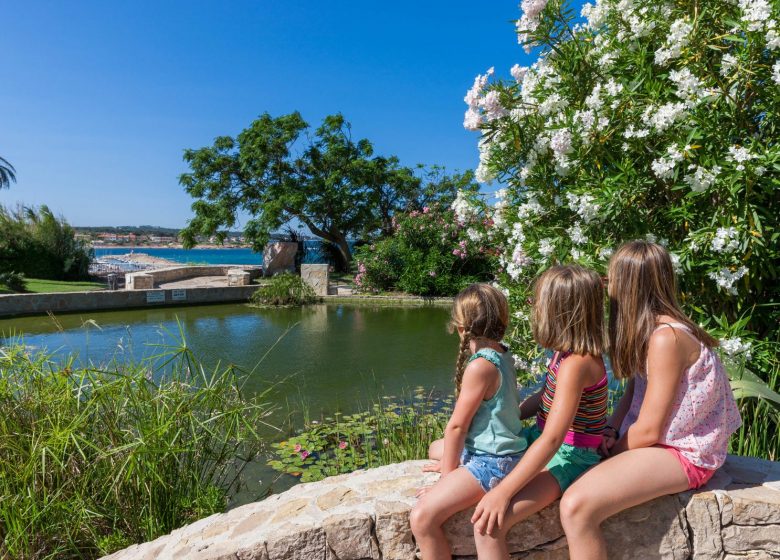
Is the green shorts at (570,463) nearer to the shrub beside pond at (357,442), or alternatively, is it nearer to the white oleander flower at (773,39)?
the shrub beside pond at (357,442)

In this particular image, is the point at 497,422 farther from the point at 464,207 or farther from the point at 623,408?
the point at 464,207

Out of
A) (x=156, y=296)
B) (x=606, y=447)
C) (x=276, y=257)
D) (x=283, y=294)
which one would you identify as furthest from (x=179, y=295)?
(x=606, y=447)

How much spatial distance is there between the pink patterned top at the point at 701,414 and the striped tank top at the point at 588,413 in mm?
199

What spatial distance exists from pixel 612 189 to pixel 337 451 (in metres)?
2.67

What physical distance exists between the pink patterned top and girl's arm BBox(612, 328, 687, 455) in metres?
0.05

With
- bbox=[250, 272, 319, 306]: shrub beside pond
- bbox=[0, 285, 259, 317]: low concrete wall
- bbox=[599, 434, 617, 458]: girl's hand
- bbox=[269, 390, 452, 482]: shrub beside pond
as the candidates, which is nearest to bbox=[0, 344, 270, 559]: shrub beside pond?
bbox=[269, 390, 452, 482]: shrub beside pond

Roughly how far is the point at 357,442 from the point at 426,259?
35.4ft

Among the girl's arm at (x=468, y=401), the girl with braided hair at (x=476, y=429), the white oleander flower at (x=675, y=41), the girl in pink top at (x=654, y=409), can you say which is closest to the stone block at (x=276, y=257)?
the white oleander flower at (x=675, y=41)

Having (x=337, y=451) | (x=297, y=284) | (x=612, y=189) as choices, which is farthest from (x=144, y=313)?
(x=612, y=189)

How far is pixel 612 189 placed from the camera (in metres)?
2.94

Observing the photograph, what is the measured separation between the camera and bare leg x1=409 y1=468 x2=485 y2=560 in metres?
1.76

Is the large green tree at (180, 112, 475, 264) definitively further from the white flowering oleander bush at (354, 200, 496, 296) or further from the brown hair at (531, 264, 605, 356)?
the brown hair at (531, 264, 605, 356)

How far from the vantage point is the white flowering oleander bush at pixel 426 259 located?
1462 cm

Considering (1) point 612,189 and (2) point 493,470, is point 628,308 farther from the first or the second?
(1) point 612,189
